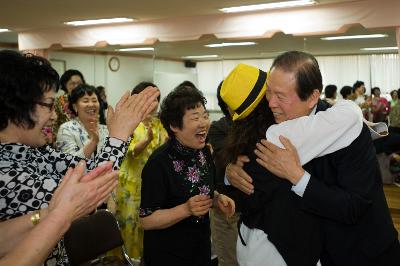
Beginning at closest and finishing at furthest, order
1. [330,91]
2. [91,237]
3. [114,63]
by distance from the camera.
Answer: [91,237], [330,91], [114,63]

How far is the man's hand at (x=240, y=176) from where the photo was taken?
1382 millimetres

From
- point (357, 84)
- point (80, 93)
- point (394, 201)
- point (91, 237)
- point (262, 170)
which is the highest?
point (357, 84)

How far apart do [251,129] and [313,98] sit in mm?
232

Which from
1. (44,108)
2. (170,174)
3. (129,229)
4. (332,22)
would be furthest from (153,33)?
(44,108)

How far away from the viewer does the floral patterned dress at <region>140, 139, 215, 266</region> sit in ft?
6.08

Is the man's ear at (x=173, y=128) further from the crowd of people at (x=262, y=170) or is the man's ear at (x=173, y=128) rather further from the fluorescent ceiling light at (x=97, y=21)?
the fluorescent ceiling light at (x=97, y=21)

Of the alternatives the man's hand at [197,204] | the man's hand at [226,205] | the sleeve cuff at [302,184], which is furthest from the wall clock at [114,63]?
the sleeve cuff at [302,184]

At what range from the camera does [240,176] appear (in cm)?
141

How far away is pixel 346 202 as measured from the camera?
1207 millimetres

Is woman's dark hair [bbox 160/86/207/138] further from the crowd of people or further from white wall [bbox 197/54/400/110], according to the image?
white wall [bbox 197/54/400/110]

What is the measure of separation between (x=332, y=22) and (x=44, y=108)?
14.7ft

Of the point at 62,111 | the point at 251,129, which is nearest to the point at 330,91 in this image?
the point at 62,111

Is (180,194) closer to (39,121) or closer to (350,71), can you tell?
(39,121)

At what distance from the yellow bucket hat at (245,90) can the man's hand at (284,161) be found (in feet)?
0.47
